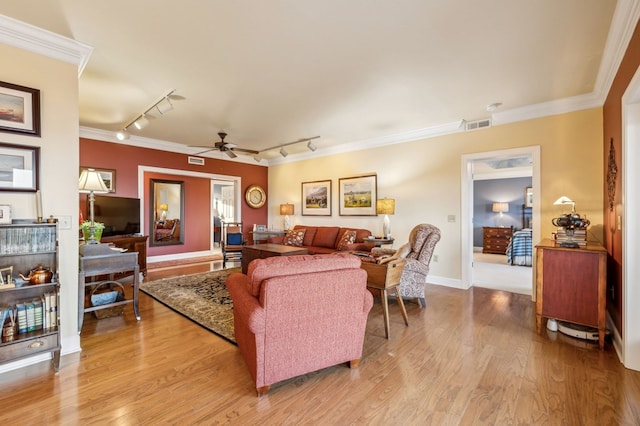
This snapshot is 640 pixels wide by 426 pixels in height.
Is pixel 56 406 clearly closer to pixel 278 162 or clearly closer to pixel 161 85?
pixel 161 85

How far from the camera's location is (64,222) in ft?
8.22

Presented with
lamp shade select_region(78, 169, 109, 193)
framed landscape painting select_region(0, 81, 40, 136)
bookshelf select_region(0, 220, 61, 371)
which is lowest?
bookshelf select_region(0, 220, 61, 371)

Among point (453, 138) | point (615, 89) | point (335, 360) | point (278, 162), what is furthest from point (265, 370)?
point (278, 162)

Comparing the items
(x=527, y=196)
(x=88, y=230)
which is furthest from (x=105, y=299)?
(x=527, y=196)

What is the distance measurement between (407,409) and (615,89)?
3561 mm

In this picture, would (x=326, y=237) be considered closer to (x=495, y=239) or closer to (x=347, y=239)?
(x=347, y=239)

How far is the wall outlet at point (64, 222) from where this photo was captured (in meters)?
2.48

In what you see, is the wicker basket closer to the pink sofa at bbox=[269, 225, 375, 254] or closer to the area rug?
the area rug

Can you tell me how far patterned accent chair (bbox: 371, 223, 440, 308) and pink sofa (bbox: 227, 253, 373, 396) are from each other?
156 centimetres

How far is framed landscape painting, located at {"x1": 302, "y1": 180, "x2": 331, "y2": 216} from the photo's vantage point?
674 centimetres

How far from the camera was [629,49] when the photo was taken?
2301mm

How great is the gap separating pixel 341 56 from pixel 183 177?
6.09 metres

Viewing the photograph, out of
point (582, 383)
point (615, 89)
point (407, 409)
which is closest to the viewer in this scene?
point (407, 409)

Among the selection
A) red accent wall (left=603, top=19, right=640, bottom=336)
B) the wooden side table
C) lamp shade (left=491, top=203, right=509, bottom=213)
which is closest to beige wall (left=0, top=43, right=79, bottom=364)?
the wooden side table
